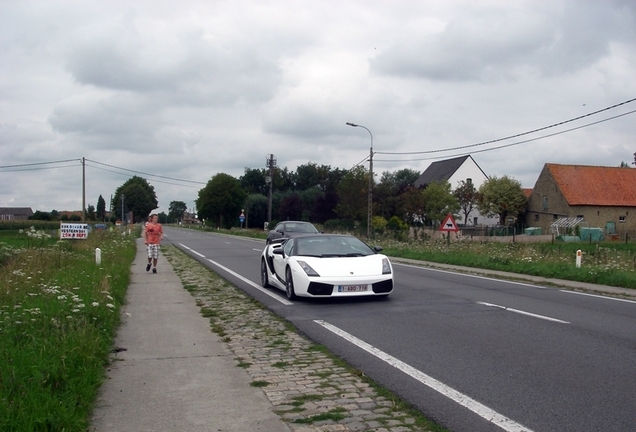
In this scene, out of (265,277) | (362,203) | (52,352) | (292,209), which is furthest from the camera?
(292,209)

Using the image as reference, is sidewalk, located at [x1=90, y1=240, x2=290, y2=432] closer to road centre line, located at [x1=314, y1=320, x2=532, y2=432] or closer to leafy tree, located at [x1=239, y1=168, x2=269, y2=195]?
road centre line, located at [x1=314, y1=320, x2=532, y2=432]

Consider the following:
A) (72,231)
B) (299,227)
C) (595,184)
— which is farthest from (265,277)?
(595,184)

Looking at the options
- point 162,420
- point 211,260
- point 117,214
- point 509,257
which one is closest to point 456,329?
point 162,420

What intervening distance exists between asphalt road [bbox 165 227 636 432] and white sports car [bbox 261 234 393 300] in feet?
0.95

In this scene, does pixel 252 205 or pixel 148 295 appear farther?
pixel 252 205

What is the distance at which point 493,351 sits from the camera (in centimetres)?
764

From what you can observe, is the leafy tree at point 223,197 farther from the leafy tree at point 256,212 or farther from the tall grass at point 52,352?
the tall grass at point 52,352

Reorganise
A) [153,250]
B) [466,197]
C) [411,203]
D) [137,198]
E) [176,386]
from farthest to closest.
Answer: [137,198] < [466,197] < [411,203] < [153,250] < [176,386]

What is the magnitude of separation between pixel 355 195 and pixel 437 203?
40.9 feet

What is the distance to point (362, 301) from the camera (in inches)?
480

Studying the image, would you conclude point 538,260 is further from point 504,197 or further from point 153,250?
point 504,197

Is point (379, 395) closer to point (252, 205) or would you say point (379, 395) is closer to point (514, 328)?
point (514, 328)

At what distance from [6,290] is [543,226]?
5957 cm

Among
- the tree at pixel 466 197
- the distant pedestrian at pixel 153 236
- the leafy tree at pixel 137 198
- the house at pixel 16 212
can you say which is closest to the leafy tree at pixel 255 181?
the leafy tree at pixel 137 198
